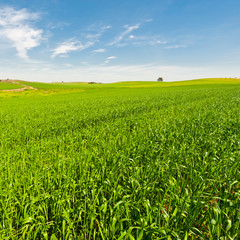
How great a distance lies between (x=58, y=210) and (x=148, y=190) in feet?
5.46

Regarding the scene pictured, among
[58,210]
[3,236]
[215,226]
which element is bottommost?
[3,236]

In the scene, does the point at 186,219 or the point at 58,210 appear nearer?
the point at 186,219

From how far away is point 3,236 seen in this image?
2.36m

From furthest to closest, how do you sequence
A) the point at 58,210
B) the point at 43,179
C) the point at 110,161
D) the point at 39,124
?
1. the point at 39,124
2. the point at 110,161
3. the point at 43,179
4. the point at 58,210

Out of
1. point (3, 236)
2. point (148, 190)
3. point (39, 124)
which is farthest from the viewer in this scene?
point (39, 124)

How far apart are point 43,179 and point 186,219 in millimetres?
3012

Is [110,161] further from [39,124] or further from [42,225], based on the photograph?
[39,124]

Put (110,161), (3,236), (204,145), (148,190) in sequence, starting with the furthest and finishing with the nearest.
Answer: (204,145) → (110,161) → (148,190) → (3,236)

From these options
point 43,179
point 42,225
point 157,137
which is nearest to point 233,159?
point 157,137

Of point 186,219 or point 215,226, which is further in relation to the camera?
point 186,219

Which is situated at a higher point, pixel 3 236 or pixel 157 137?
pixel 157 137

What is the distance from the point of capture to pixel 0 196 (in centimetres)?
308

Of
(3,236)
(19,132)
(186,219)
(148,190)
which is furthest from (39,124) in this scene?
(186,219)

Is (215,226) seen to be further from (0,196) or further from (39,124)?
(39,124)
